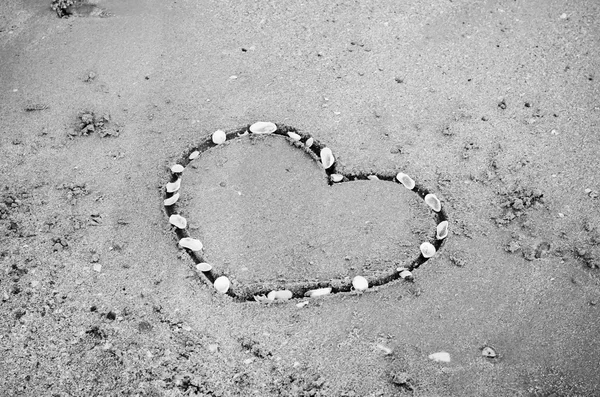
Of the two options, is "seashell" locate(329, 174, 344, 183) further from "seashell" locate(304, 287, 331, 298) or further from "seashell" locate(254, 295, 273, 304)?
"seashell" locate(254, 295, 273, 304)

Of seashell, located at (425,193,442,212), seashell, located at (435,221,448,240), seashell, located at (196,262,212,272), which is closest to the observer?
seashell, located at (196,262,212,272)

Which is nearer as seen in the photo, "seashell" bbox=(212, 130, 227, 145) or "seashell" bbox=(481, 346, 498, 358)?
"seashell" bbox=(481, 346, 498, 358)

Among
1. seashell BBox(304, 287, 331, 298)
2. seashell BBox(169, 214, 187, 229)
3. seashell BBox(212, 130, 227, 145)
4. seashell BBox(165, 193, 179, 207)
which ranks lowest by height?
seashell BBox(304, 287, 331, 298)

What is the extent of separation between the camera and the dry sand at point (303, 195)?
116 inches

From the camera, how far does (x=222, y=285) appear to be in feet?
10.5

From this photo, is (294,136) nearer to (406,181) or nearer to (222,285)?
(406,181)

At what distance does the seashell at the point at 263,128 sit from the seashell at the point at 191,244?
2.92 feet

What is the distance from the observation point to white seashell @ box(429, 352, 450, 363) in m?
2.94

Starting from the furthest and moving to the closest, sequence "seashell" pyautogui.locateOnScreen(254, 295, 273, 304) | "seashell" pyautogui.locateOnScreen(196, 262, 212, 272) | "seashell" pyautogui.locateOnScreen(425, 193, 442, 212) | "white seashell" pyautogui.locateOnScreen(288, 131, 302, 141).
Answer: "white seashell" pyautogui.locateOnScreen(288, 131, 302, 141)
"seashell" pyautogui.locateOnScreen(425, 193, 442, 212)
"seashell" pyautogui.locateOnScreen(196, 262, 212, 272)
"seashell" pyautogui.locateOnScreen(254, 295, 273, 304)

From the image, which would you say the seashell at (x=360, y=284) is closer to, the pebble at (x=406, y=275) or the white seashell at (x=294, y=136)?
the pebble at (x=406, y=275)

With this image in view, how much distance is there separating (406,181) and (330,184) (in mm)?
432

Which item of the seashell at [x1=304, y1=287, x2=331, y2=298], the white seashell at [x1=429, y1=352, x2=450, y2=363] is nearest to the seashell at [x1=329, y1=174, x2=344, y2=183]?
the seashell at [x1=304, y1=287, x2=331, y2=298]

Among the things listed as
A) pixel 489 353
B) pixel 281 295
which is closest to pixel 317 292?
pixel 281 295

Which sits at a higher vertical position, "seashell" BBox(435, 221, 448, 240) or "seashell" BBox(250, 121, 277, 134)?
"seashell" BBox(250, 121, 277, 134)
